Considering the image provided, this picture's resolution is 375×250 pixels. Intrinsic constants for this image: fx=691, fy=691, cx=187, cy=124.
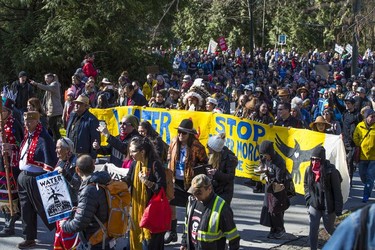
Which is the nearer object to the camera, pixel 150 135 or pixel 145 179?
pixel 145 179

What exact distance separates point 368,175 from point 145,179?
545 centimetres

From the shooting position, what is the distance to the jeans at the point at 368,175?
36.7 feet

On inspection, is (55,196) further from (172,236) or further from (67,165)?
(172,236)

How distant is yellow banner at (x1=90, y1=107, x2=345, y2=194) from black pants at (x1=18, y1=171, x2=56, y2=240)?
175 inches

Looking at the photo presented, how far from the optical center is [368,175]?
11.2 m

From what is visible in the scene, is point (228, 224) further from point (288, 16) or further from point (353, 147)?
point (288, 16)

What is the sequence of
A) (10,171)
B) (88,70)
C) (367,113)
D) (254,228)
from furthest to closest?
(88,70)
(367,113)
(254,228)
(10,171)

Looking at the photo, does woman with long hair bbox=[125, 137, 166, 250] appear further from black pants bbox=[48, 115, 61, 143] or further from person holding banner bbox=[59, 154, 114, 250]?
black pants bbox=[48, 115, 61, 143]

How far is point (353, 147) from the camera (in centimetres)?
1153

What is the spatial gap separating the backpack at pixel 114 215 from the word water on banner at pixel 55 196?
92 centimetres

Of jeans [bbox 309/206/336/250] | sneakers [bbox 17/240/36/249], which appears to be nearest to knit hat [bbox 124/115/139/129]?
sneakers [bbox 17/240/36/249]

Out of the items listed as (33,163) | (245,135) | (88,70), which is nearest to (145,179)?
(33,163)

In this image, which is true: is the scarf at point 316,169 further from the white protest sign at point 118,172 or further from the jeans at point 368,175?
the jeans at point 368,175

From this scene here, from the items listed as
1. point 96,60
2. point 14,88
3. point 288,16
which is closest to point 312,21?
point 288,16
